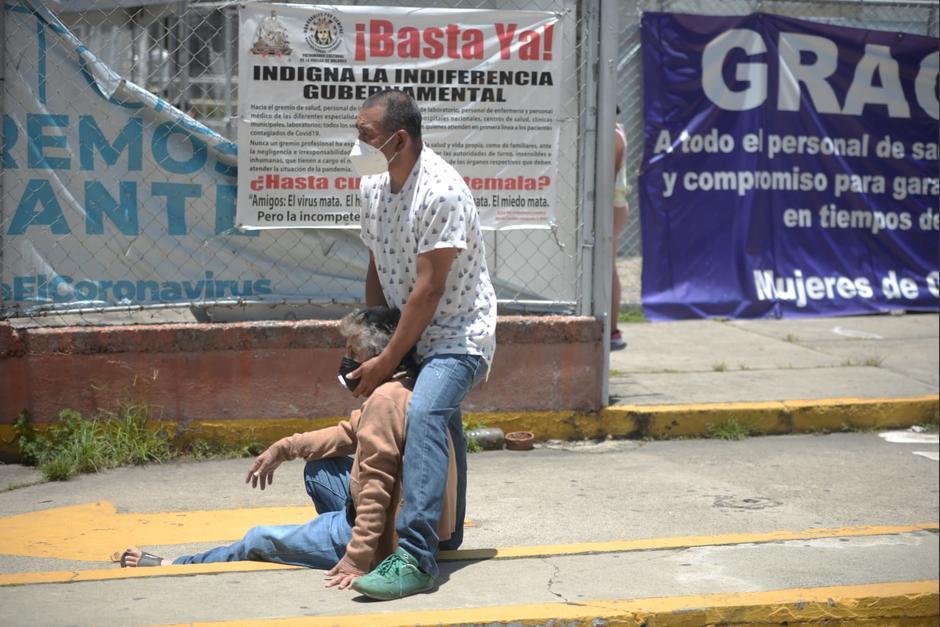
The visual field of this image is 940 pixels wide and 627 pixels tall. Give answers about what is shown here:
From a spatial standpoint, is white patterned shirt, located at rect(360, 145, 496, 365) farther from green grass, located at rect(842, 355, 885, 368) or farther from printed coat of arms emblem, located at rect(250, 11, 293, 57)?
green grass, located at rect(842, 355, 885, 368)

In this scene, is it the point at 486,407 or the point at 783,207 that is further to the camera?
the point at 783,207

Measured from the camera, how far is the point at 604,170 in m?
6.85

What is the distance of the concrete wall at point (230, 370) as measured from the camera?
622 cm

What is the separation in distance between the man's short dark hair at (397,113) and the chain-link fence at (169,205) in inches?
94.0

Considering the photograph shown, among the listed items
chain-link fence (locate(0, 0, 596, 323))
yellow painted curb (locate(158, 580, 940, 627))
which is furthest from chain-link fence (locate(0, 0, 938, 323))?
yellow painted curb (locate(158, 580, 940, 627))

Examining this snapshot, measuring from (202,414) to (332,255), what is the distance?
1131 millimetres

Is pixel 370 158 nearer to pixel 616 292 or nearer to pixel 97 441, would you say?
pixel 97 441

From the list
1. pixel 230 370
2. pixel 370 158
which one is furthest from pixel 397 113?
pixel 230 370

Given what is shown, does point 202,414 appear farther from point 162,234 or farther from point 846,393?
point 846,393

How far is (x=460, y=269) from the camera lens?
14.2ft

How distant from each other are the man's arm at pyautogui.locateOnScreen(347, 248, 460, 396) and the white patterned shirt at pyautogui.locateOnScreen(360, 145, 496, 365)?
5cm

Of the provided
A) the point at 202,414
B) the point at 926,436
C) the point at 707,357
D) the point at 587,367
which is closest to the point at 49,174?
the point at 202,414

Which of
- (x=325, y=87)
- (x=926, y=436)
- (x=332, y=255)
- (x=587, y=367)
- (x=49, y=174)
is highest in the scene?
(x=325, y=87)

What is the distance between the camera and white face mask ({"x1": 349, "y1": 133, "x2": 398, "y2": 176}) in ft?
14.0
